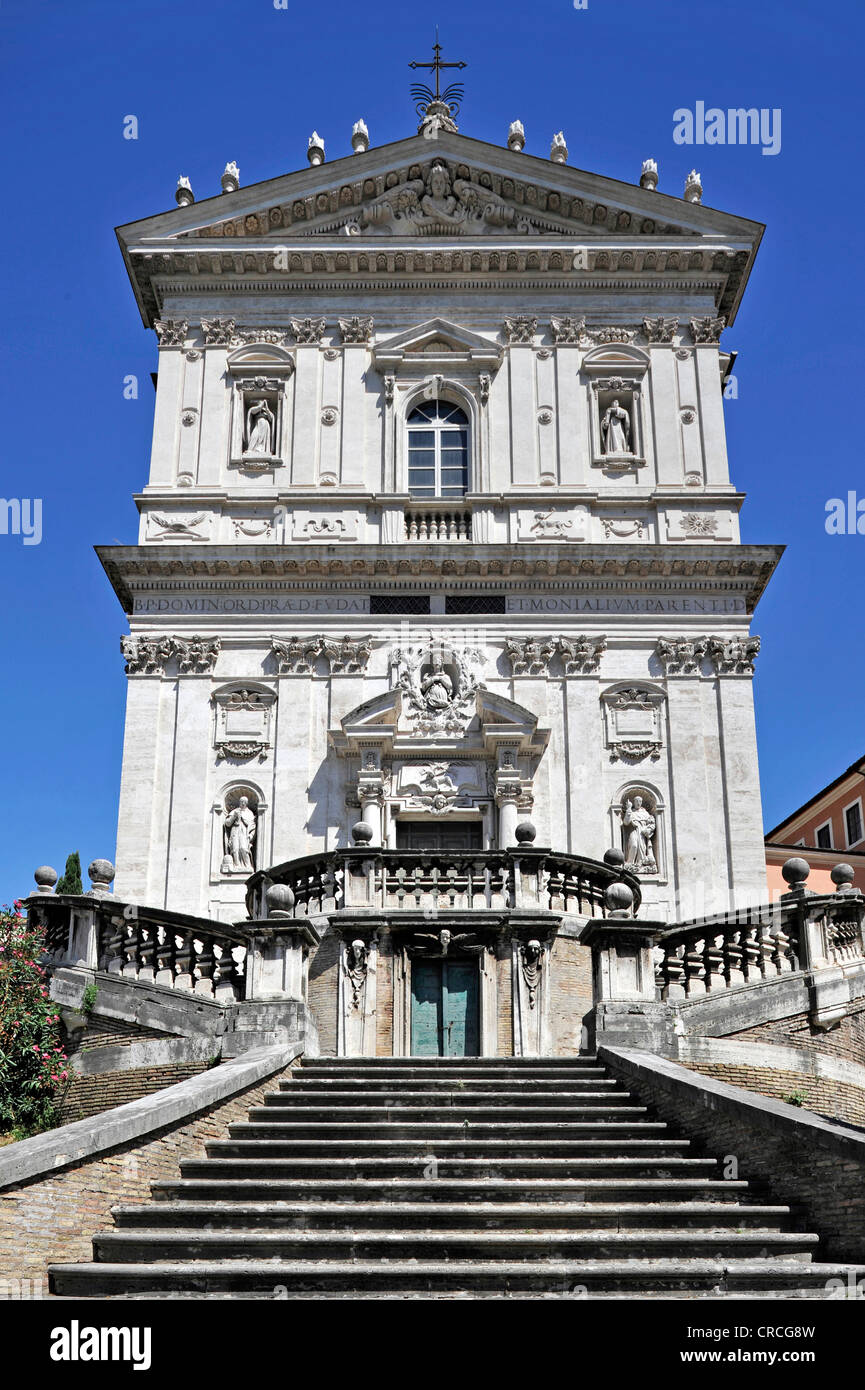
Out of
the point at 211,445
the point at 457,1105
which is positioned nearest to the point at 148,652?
the point at 211,445

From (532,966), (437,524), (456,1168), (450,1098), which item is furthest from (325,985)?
(437,524)

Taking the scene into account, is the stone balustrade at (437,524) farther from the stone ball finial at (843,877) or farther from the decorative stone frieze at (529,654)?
the stone ball finial at (843,877)

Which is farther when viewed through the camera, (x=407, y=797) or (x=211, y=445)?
(x=211, y=445)

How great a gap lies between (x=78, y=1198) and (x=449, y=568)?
59.2ft

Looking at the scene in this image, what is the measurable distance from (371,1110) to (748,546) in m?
16.6

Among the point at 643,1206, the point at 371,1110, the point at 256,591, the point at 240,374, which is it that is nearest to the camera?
the point at 643,1206

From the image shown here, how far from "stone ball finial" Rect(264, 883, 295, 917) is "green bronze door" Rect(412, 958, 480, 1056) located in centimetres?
230

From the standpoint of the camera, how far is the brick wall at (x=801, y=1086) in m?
16.0

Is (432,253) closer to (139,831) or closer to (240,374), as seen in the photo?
(240,374)

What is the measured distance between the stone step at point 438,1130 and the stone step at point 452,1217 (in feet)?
6.09

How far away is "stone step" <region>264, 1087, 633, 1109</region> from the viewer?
1398 cm

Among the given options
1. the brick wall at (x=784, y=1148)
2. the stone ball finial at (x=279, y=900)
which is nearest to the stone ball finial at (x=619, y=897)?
the brick wall at (x=784, y=1148)
